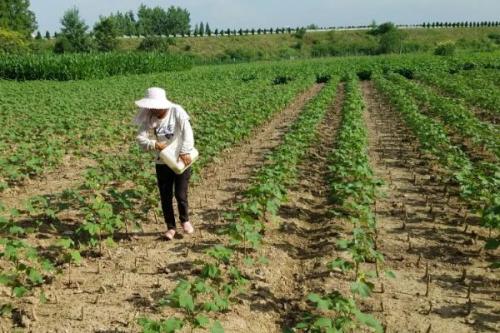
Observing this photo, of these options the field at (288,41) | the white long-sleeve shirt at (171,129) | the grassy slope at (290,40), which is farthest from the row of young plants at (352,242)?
the grassy slope at (290,40)

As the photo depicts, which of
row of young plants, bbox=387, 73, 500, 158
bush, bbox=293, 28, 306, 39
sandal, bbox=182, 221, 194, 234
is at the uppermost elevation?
bush, bbox=293, 28, 306, 39

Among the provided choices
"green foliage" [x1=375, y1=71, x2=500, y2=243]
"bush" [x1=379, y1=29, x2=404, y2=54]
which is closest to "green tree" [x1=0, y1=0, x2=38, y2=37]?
"bush" [x1=379, y1=29, x2=404, y2=54]

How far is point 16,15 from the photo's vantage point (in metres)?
74.2

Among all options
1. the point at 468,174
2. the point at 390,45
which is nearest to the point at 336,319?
the point at 468,174

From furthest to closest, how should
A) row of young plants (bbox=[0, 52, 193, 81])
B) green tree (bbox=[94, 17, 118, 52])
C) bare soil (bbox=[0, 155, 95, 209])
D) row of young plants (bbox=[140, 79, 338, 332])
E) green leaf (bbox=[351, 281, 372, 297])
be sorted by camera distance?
1. green tree (bbox=[94, 17, 118, 52])
2. row of young plants (bbox=[0, 52, 193, 81])
3. bare soil (bbox=[0, 155, 95, 209])
4. green leaf (bbox=[351, 281, 372, 297])
5. row of young plants (bbox=[140, 79, 338, 332])

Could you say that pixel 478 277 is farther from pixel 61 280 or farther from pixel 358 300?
pixel 61 280

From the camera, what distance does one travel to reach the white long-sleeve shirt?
552 cm

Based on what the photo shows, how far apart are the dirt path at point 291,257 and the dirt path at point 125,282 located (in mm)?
335

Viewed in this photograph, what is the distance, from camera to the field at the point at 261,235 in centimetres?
414

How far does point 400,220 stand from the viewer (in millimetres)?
6465

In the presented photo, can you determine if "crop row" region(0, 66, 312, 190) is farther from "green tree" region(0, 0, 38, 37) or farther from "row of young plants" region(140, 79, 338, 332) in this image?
"green tree" region(0, 0, 38, 37)

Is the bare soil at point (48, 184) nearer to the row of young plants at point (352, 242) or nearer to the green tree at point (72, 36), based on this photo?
the row of young plants at point (352, 242)

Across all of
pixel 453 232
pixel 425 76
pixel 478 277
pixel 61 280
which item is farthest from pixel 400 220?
pixel 425 76

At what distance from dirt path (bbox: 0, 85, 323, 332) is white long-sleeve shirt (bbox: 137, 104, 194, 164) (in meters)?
1.00
